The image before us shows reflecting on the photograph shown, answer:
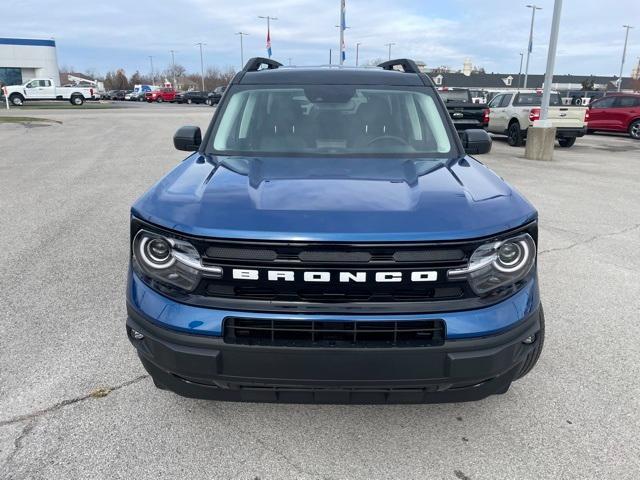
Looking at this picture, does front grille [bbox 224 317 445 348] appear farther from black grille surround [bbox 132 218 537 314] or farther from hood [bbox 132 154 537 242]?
hood [bbox 132 154 537 242]

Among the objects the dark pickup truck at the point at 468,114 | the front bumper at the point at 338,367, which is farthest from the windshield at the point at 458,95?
the front bumper at the point at 338,367

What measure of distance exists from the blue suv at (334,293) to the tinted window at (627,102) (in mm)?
21716

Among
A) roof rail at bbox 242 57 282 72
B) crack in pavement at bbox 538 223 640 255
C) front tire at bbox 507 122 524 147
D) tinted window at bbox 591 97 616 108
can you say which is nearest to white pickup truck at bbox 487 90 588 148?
front tire at bbox 507 122 524 147

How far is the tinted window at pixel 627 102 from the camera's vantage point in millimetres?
20297

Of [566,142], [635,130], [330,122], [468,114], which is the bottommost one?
[566,142]

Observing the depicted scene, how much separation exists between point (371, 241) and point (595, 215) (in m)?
6.82

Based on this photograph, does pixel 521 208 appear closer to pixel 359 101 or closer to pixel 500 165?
pixel 359 101

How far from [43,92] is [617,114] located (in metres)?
42.7

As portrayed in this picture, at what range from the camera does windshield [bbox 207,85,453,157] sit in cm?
342

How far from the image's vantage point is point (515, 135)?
1692 centimetres

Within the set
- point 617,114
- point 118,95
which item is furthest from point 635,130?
point 118,95

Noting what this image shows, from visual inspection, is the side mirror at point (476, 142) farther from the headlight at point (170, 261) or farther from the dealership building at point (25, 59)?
the dealership building at point (25, 59)

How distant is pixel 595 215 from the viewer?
25.3ft

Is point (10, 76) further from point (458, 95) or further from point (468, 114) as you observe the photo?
point (468, 114)
